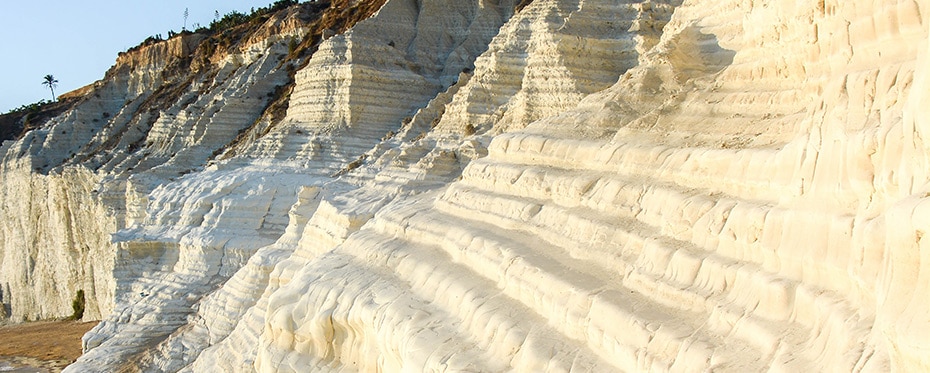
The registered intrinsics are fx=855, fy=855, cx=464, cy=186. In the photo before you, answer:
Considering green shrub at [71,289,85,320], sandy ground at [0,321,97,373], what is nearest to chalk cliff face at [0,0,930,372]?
sandy ground at [0,321,97,373]

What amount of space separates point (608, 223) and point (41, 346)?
2464 centimetres

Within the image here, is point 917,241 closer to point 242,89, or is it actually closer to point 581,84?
point 581,84

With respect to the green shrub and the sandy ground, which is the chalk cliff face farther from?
the green shrub

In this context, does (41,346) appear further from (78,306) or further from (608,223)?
(608,223)

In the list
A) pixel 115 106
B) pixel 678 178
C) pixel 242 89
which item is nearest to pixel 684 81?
pixel 678 178

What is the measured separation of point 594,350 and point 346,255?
18.4 ft

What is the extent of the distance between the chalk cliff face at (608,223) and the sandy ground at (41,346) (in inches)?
143

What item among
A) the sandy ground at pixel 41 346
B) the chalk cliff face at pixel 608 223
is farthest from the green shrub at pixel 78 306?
the chalk cliff face at pixel 608 223

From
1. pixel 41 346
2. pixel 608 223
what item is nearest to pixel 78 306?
pixel 41 346

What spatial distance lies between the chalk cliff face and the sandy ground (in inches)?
143

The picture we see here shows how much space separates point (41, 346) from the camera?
86.2 feet

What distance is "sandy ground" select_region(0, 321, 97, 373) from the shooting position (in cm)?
2366

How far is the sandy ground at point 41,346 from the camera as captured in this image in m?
23.7

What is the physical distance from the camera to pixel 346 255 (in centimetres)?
1062
